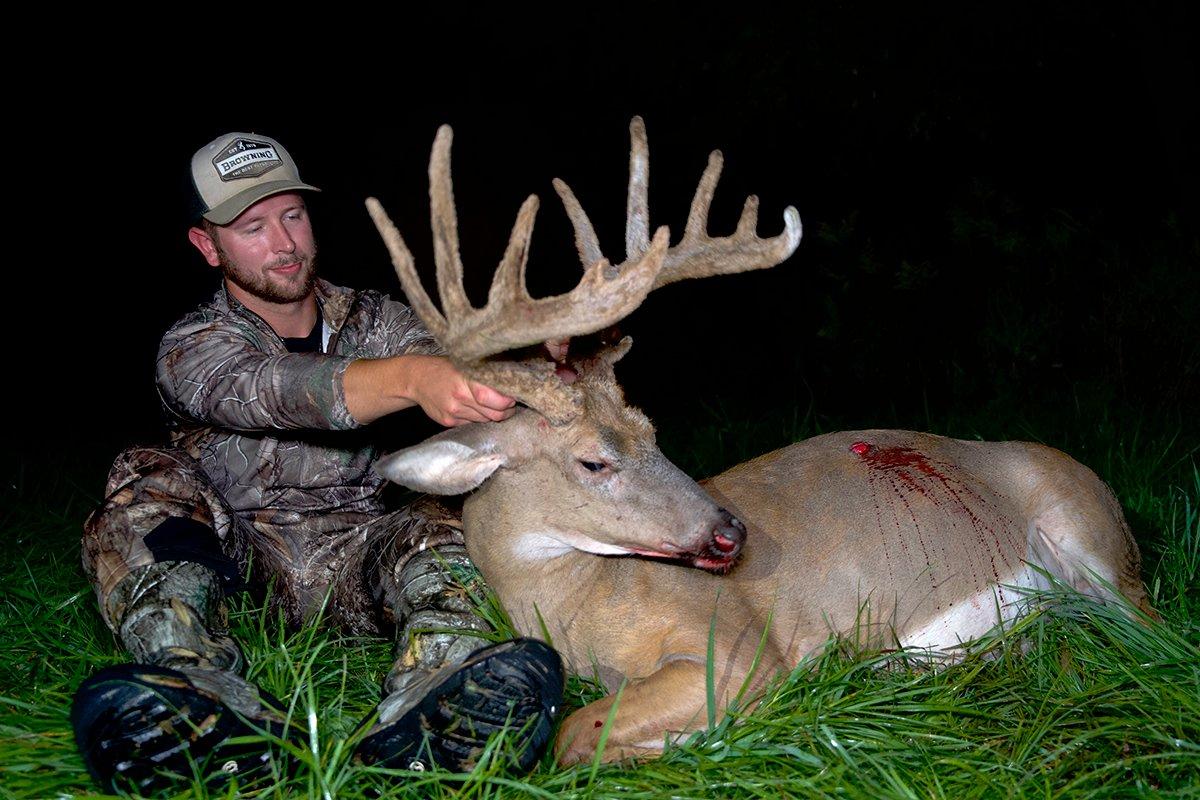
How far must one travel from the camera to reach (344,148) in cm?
992

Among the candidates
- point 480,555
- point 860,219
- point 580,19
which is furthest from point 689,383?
point 480,555

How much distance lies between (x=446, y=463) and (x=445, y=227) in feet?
2.31

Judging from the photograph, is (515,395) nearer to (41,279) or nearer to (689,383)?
(689,383)

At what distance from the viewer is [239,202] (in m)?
3.77

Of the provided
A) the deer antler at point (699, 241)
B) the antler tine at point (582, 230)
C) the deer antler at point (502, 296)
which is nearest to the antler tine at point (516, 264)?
the deer antler at point (502, 296)

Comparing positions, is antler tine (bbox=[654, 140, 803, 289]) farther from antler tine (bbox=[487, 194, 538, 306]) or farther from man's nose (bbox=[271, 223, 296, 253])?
man's nose (bbox=[271, 223, 296, 253])

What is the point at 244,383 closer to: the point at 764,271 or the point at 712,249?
the point at 712,249

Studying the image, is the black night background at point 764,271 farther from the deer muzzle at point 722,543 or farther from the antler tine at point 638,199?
the antler tine at point 638,199

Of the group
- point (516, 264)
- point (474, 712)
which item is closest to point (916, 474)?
point (516, 264)

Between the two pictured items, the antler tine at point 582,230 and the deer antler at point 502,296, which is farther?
the antler tine at point 582,230

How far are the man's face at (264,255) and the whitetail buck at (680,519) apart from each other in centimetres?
108

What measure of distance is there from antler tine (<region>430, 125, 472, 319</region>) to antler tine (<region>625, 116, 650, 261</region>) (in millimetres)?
528

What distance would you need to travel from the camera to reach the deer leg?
8.58ft

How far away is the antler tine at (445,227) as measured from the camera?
7.95ft
